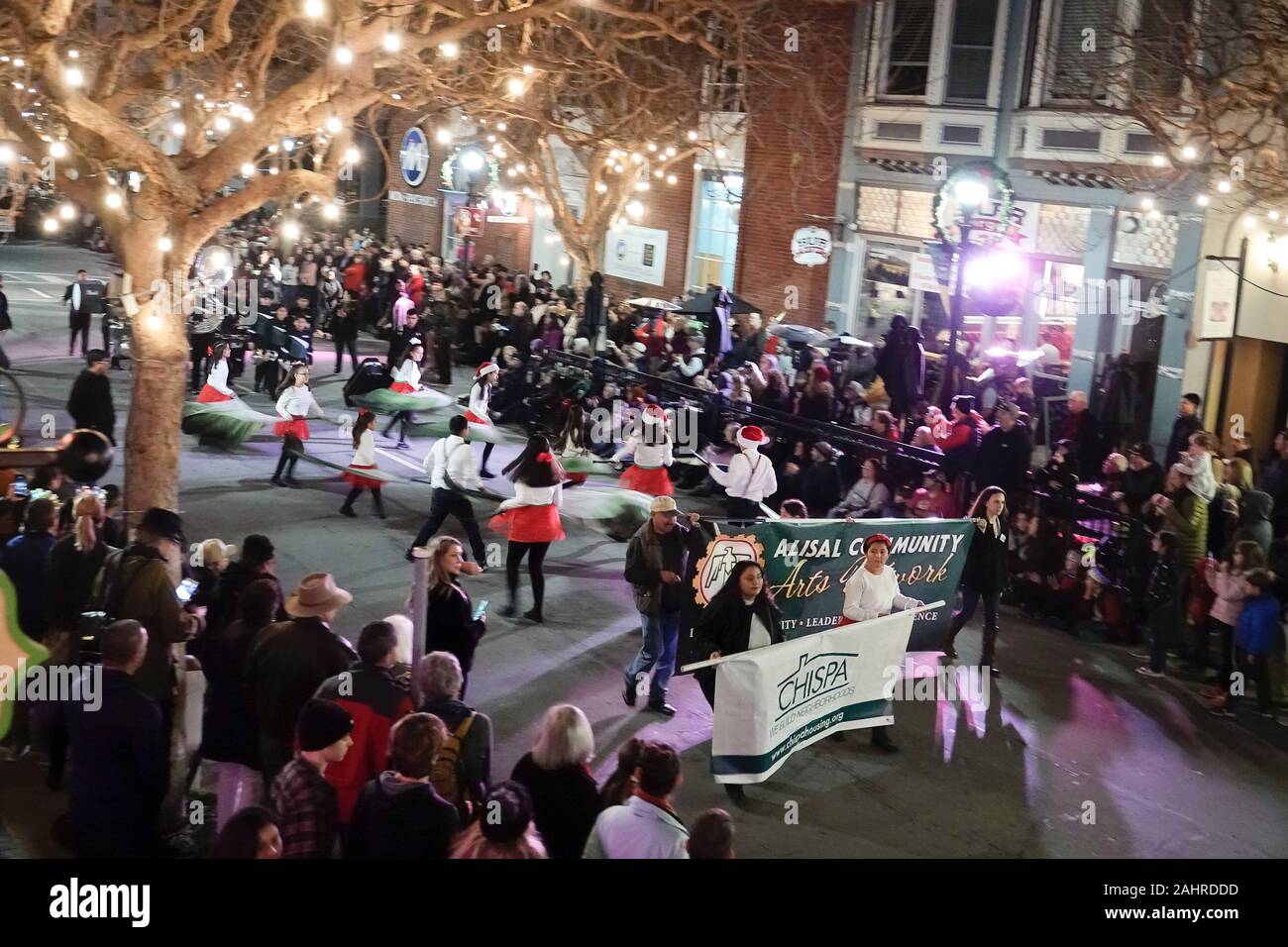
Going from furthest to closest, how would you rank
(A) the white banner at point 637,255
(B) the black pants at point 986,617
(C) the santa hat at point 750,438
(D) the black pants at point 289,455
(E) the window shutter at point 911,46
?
(A) the white banner at point 637,255 < (E) the window shutter at point 911,46 < (D) the black pants at point 289,455 < (C) the santa hat at point 750,438 < (B) the black pants at point 986,617

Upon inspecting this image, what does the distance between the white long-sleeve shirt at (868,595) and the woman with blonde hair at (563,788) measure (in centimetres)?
378

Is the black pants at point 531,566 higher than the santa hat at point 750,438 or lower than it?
lower

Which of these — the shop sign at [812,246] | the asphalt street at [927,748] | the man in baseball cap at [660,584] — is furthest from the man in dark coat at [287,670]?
the shop sign at [812,246]

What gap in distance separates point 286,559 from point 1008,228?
12.2m

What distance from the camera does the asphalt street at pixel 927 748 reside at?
305 inches

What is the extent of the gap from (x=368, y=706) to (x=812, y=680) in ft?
10.4

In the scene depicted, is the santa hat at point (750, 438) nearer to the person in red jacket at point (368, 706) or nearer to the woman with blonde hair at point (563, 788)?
the person in red jacket at point (368, 706)

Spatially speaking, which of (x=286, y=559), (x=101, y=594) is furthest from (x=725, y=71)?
(x=101, y=594)

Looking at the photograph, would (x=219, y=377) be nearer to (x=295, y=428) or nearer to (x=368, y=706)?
(x=295, y=428)

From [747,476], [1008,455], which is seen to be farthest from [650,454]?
[1008,455]

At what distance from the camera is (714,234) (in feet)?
92.0

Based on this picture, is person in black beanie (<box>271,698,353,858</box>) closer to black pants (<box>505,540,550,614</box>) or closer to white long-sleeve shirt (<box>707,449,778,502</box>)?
black pants (<box>505,540,550,614</box>)

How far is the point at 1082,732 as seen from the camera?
31.3 feet
